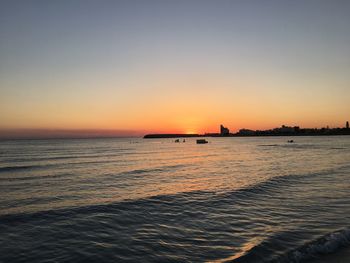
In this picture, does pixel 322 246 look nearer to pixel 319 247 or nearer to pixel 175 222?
pixel 319 247

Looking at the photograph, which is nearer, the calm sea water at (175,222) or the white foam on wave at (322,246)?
the white foam on wave at (322,246)

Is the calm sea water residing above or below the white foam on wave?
below

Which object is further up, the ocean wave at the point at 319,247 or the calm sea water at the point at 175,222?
the ocean wave at the point at 319,247

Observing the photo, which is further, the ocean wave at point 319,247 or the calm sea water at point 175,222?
the calm sea water at point 175,222

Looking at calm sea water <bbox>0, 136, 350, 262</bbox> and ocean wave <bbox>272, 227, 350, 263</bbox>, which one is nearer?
ocean wave <bbox>272, 227, 350, 263</bbox>

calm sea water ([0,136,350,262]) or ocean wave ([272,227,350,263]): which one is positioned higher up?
ocean wave ([272,227,350,263])

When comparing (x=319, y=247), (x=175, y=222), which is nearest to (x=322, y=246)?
(x=319, y=247)

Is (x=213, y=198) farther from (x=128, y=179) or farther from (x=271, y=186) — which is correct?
(x=128, y=179)

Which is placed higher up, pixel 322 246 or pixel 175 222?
pixel 322 246

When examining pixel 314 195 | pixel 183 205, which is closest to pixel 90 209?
pixel 183 205

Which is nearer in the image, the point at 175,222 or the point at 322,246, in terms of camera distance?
the point at 322,246

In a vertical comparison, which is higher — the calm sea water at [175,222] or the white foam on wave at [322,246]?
the white foam on wave at [322,246]

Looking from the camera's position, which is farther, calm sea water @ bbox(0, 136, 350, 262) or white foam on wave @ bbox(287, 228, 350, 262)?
calm sea water @ bbox(0, 136, 350, 262)

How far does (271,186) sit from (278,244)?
13122mm
